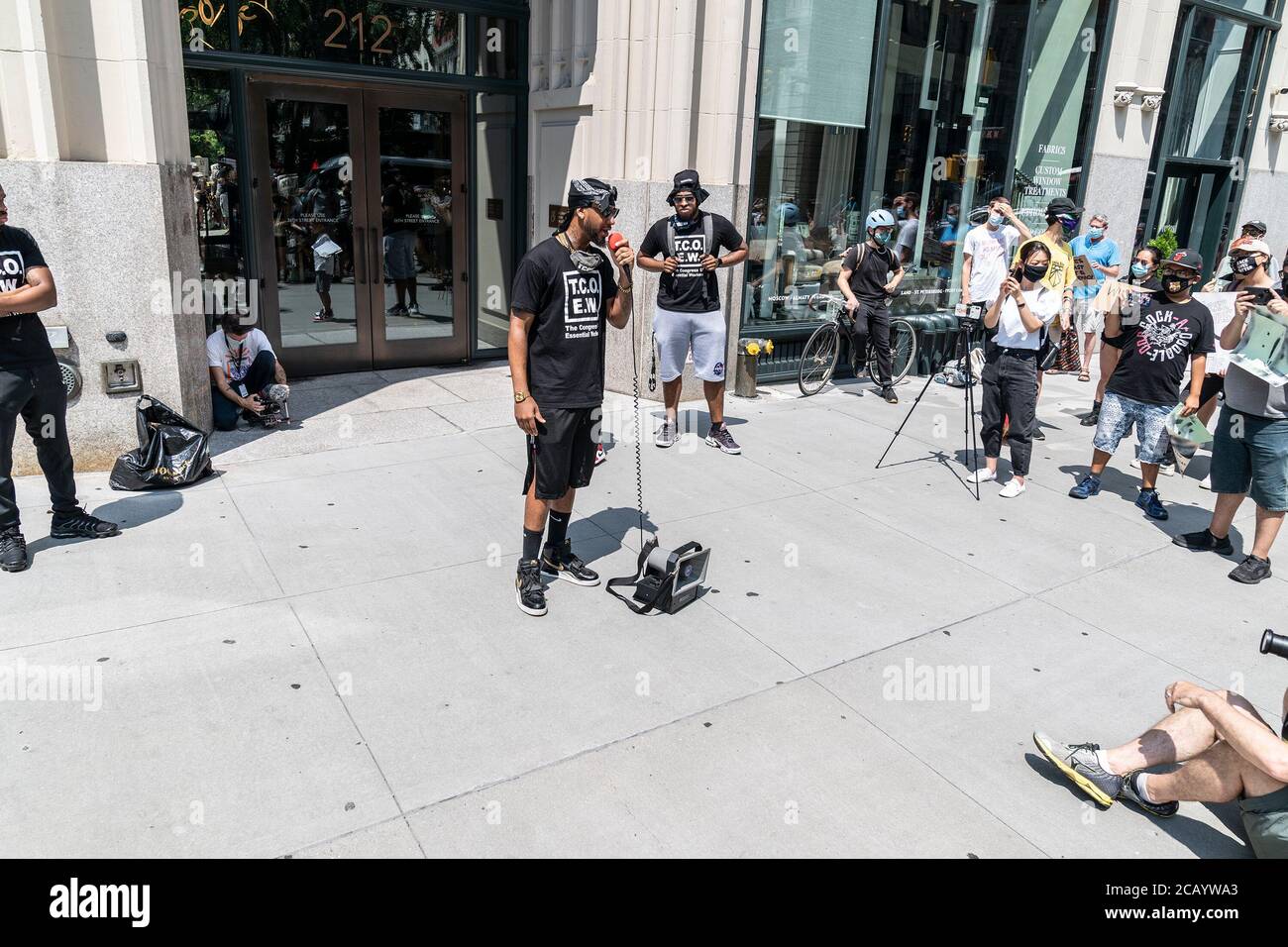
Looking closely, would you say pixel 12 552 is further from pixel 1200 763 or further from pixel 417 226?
pixel 1200 763

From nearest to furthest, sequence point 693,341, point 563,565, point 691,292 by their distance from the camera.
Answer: point 563,565, point 691,292, point 693,341

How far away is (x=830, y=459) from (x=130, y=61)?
18.7 feet

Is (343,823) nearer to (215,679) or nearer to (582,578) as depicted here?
(215,679)

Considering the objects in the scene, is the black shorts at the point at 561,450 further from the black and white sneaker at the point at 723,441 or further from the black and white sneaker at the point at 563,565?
the black and white sneaker at the point at 723,441

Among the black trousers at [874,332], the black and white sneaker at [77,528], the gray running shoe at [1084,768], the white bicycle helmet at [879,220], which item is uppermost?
the white bicycle helmet at [879,220]

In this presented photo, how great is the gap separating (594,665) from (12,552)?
10.4 ft

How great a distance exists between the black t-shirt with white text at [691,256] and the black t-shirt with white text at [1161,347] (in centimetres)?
303

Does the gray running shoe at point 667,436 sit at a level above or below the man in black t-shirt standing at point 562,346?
below

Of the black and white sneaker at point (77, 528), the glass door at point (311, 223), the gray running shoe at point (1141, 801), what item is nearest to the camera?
the gray running shoe at point (1141, 801)

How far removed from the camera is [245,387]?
746 centimetres

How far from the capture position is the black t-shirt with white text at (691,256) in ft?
24.7

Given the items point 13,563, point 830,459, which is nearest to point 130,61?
point 13,563

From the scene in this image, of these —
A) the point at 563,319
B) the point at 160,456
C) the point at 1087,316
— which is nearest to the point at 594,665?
the point at 563,319

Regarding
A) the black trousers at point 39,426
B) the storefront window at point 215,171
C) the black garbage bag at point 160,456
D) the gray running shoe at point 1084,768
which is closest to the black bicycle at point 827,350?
the storefront window at point 215,171
